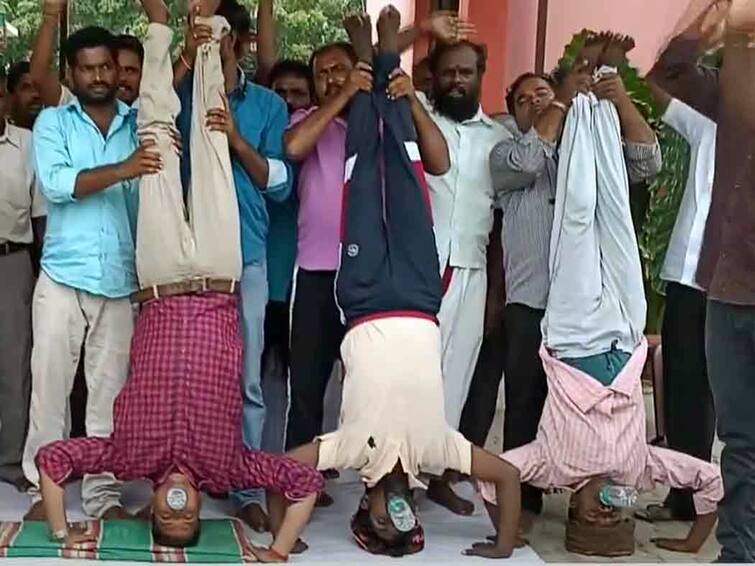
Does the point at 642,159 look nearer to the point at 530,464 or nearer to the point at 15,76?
the point at 530,464

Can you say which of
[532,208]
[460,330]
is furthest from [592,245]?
[460,330]

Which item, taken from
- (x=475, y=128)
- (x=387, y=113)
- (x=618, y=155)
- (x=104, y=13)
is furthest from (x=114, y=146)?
(x=104, y=13)

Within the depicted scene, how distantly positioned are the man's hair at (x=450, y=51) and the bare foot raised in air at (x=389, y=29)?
261 mm

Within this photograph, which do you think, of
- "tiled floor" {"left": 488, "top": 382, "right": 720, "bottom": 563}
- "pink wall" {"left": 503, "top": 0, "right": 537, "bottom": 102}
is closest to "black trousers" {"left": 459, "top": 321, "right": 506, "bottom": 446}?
"tiled floor" {"left": 488, "top": 382, "right": 720, "bottom": 563}

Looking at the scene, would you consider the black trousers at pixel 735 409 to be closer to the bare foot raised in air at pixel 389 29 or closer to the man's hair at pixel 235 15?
the bare foot raised in air at pixel 389 29

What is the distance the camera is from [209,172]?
12.4 feet

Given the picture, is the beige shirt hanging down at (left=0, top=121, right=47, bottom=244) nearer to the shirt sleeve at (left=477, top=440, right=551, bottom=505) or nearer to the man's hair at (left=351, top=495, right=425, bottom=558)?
the man's hair at (left=351, top=495, right=425, bottom=558)

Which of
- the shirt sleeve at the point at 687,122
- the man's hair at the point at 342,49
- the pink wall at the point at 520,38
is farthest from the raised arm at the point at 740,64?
the pink wall at the point at 520,38

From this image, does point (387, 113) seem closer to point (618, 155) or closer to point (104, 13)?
point (618, 155)

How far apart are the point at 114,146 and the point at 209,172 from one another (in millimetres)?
368

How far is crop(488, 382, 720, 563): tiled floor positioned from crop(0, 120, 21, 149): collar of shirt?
2.18 m

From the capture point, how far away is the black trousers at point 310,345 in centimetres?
411

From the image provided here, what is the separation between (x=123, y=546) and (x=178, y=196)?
1.05 meters

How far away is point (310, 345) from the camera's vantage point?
4.12m
